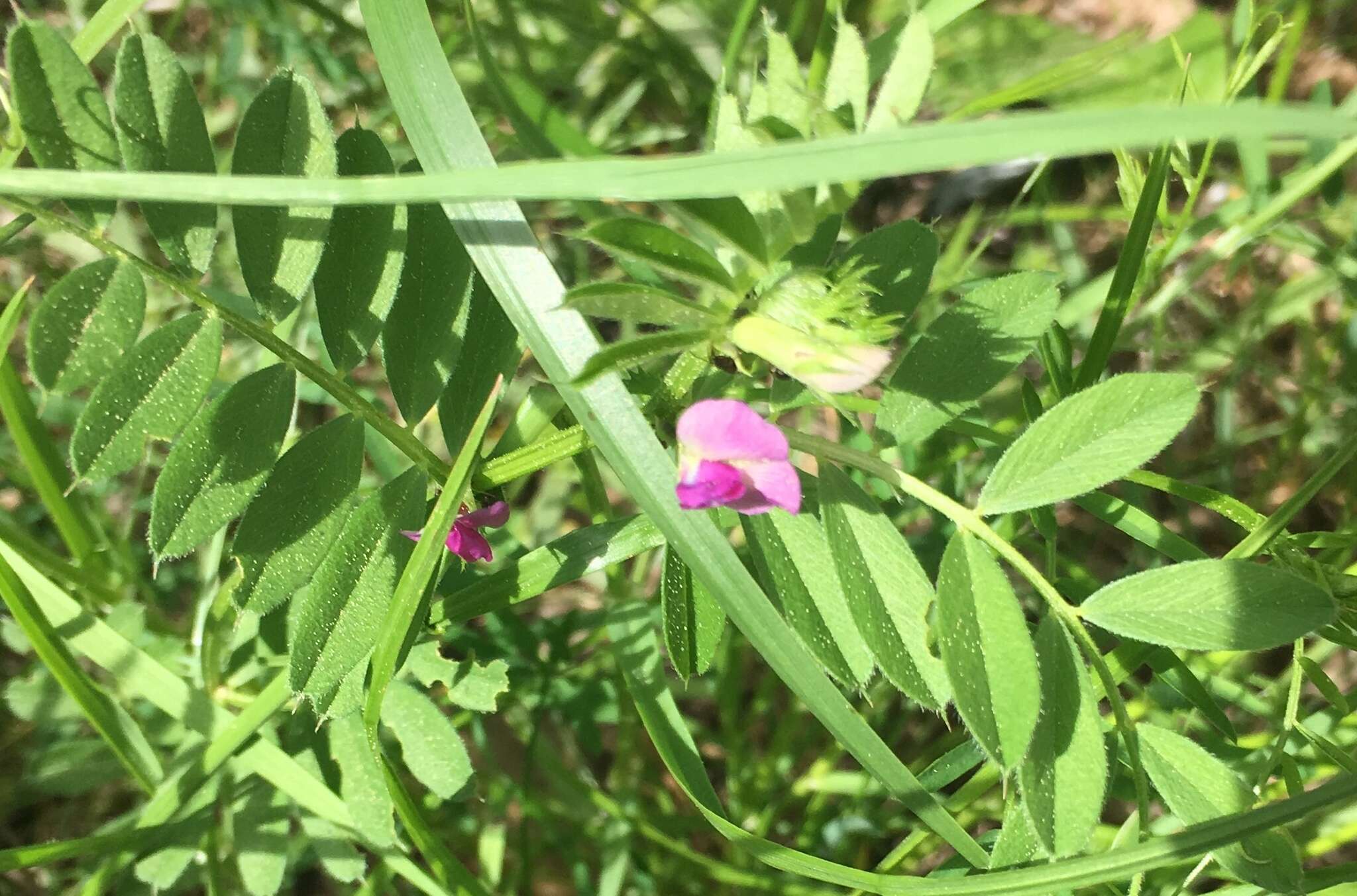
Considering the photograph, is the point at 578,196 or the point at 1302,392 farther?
the point at 1302,392

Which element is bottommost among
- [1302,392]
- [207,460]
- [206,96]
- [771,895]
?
[771,895]

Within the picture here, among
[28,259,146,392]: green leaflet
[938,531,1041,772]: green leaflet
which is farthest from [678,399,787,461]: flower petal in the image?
[28,259,146,392]: green leaflet

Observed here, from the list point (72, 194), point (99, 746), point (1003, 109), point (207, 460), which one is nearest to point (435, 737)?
point (207, 460)

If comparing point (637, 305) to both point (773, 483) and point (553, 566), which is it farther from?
point (553, 566)

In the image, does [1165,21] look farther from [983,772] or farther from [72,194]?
[72,194]

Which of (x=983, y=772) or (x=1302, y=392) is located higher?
(x=1302, y=392)

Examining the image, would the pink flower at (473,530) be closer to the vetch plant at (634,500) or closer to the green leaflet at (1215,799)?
the vetch plant at (634,500)

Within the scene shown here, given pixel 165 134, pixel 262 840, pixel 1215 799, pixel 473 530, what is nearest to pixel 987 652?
pixel 1215 799

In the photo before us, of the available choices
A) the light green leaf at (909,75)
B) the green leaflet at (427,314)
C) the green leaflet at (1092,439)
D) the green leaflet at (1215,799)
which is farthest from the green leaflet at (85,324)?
the green leaflet at (1215,799)
